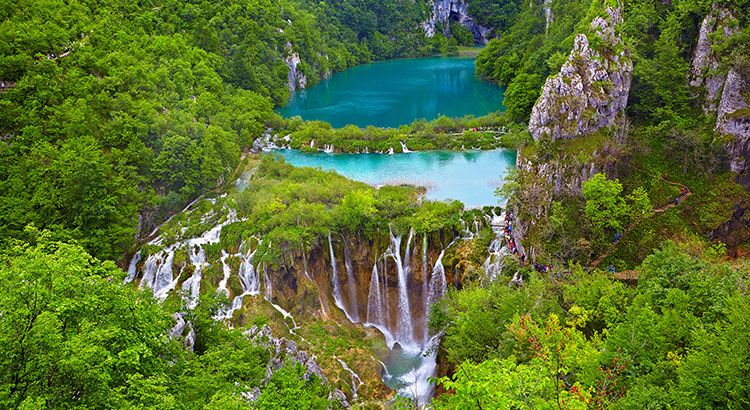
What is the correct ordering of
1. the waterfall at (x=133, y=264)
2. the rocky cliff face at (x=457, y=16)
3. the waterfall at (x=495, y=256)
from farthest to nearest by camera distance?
the rocky cliff face at (x=457, y=16) → the waterfall at (x=133, y=264) → the waterfall at (x=495, y=256)

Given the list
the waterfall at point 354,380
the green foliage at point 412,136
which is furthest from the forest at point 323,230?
the waterfall at point 354,380

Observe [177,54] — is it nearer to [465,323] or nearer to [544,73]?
[544,73]

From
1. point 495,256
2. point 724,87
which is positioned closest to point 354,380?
point 495,256

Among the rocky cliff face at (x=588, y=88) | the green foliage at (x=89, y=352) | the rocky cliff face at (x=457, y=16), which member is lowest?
the green foliage at (x=89, y=352)

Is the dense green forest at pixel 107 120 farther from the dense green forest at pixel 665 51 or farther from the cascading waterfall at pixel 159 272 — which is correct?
the dense green forest at pixel 665 51

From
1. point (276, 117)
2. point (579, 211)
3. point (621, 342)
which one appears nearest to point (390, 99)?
point (276, 117)

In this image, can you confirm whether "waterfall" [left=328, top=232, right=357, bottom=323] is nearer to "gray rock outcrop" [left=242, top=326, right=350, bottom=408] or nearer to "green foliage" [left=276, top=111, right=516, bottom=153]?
"gray rock outcrop" [left=242, top=326, right=350, bottom=408]

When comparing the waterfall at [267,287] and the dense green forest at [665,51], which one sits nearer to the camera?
the waterfall at [267,287]
